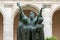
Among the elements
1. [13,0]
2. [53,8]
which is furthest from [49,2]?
[13,0]

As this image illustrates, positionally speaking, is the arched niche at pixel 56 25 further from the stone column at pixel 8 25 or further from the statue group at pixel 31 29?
the statue group at pixel 31 29

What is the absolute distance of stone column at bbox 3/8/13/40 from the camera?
84.8ft

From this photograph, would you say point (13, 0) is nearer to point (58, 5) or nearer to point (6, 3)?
point (6, 3)

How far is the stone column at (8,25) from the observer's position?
25.9m

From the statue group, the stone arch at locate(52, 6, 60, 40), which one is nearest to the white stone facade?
the stone arch at locate(52, 6, 60, 40)

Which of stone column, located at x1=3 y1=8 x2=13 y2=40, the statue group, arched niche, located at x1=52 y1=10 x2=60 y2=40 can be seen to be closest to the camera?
the statue group

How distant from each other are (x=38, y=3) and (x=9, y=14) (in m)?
2.71

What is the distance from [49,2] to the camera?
2638 centimetres

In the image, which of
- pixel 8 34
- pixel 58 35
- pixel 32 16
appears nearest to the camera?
pixel 32 16

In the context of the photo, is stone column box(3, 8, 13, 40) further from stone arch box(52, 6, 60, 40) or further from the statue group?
the statue group

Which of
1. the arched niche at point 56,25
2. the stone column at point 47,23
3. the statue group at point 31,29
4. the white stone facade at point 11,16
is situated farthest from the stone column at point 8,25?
the statue group at point 31,29

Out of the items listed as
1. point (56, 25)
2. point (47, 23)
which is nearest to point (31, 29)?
point (47, 23)

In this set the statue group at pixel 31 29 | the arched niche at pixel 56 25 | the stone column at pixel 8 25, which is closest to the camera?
the statue group at pixel 31 29

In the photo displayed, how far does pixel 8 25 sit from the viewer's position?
85.3 ft
